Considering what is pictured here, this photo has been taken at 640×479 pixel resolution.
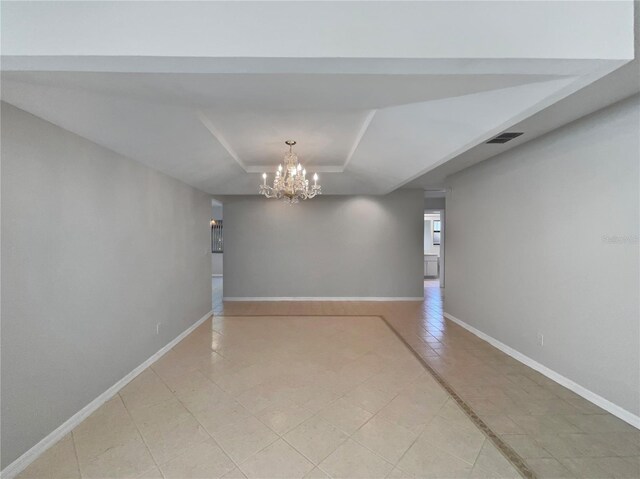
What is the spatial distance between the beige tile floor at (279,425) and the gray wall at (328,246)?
2787mm

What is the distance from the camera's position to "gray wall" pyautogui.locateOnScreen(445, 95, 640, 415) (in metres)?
2.05

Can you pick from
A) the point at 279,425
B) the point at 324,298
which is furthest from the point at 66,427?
the point at 324,298

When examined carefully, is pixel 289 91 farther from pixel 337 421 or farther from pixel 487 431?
pixel 487 431

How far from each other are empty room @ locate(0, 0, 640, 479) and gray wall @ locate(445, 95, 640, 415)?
2cm

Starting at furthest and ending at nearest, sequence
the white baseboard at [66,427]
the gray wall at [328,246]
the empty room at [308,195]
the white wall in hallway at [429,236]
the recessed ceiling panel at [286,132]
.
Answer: the white wall in hallway at [429,236]
the gray wall at [328,246]
the recessed ceiling panel at [286,132]
the white baseboard at [66,427]
the empty room at [308,195]

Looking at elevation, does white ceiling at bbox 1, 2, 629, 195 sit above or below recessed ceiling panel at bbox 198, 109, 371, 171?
below

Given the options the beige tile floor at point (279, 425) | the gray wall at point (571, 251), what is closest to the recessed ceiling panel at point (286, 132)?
the gray wall at point (571, 251)

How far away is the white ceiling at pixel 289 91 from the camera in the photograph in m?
1.29

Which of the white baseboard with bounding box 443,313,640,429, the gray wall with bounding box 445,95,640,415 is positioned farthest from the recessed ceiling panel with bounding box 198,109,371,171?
the white baseboard with bounding box 443,313,640,429

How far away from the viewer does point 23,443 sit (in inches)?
64.9

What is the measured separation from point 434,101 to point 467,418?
2572mm

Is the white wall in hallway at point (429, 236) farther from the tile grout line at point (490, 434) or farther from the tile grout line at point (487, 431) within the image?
the tile grout line at point (490, 434)

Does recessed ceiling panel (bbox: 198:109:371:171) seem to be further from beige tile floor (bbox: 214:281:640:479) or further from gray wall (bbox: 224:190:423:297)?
beige tile floor (bbox: 214:281:640:479)

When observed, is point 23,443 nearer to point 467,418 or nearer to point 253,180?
point 467,418
